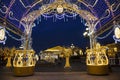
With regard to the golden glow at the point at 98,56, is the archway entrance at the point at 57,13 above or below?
above

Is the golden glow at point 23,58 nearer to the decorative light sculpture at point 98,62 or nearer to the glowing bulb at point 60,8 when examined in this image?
the decorative light sculpture at point 98,62

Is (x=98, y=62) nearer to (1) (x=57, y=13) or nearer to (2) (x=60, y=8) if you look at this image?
(2) (x=60, y=8)

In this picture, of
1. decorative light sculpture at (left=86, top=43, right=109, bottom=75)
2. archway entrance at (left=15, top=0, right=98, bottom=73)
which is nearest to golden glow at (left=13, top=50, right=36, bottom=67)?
decorative light sculpture at (left=86, top=43, right=109, bottom=75)

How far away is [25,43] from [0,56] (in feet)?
18.9

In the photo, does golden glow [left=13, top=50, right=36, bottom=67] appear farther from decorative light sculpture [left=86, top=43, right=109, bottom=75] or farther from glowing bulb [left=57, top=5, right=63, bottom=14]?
glowing bulb [left=57, top=5, right=63, bottom=14]

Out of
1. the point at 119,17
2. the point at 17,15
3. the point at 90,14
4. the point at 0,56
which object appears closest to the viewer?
the point at 119,17

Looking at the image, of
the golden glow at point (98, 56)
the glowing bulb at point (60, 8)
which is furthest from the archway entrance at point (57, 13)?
the golden glow at point (98, 56)

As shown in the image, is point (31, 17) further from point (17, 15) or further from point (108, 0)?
point (108, 0)

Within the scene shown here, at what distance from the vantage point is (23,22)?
19578mm

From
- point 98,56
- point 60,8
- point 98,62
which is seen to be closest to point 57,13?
point 60,8

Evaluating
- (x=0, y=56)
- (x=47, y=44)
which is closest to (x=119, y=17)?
(x=0, y=56)

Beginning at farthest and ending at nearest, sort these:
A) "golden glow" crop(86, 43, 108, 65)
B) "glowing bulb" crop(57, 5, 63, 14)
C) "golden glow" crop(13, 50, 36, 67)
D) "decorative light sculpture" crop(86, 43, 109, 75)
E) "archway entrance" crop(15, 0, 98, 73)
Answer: "archway entrance" crop(15, 0, 98, 73) → "glowing bulb" crop(57, 5, 63, 14) → "golden glow" crop(86, 43, 108, 65) → "golden glow" crop(13, 50, 36, 67) → "decorative light sculpture" crop(86, 43, 109, 75)

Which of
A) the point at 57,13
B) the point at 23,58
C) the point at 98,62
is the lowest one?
the point at 98,62

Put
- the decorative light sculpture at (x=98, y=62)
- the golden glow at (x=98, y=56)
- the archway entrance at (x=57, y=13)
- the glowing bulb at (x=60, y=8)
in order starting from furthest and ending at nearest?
the archway entrance at (x=57, y=13) → the glowing bulb at (x=60, y=8) → the golden glow at (x=98, y=56) → the decorative light sculpture at (x=98, y=62)
